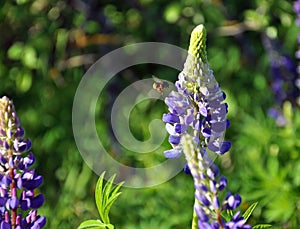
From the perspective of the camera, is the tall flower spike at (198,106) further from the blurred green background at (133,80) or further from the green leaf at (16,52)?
the green leaf at (16,52)

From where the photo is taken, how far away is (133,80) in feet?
15.2

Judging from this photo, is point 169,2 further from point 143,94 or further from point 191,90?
point 191,90

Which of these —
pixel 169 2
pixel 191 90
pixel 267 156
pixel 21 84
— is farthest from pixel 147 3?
pixel 191 90

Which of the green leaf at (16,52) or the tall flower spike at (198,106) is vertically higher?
the tall flower spike at (198,106)

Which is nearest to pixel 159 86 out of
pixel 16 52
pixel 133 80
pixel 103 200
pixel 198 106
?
pixel 198 106

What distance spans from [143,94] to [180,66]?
1.23 feet

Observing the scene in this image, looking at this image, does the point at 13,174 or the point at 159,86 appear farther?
the point at 159,86

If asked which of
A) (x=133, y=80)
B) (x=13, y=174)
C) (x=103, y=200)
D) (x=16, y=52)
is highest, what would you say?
(x=13, y=174)

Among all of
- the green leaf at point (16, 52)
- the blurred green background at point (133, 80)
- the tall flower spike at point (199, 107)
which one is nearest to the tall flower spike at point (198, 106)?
the tall flower spike at point (199, 107)

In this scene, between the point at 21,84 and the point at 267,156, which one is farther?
the point at 21,84

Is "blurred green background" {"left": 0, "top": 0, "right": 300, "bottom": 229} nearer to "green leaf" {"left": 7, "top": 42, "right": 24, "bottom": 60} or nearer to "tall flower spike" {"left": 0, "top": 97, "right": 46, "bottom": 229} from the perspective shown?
"green leaf" {"left": 7, "top": 42, "right": 24, "bottom": 60}

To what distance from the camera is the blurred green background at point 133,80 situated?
356cm

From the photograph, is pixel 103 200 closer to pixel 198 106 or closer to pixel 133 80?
pixel 198 106

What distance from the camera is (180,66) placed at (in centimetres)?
457
